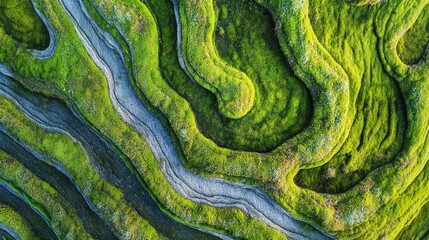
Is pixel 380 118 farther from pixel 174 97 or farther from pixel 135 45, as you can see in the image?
pixel 135 45

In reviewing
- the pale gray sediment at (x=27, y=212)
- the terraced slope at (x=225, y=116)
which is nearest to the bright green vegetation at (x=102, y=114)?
the terraced slope at (x=225, y=116)

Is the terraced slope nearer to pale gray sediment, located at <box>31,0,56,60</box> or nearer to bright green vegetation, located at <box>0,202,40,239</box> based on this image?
pale gray sediment, located at <box>31,0,56,60</box>

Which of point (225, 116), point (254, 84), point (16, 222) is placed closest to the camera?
point (225, 116)

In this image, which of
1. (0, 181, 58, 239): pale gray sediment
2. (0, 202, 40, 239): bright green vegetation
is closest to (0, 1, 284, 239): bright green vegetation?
(0, 181, 58, 239): pale gray sediment

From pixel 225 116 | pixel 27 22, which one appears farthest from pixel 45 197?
pixel 225 116

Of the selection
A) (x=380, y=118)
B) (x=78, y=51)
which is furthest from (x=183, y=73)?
(x=380, y=118)

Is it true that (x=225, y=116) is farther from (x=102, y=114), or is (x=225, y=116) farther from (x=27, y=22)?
(x=27, y=22)
